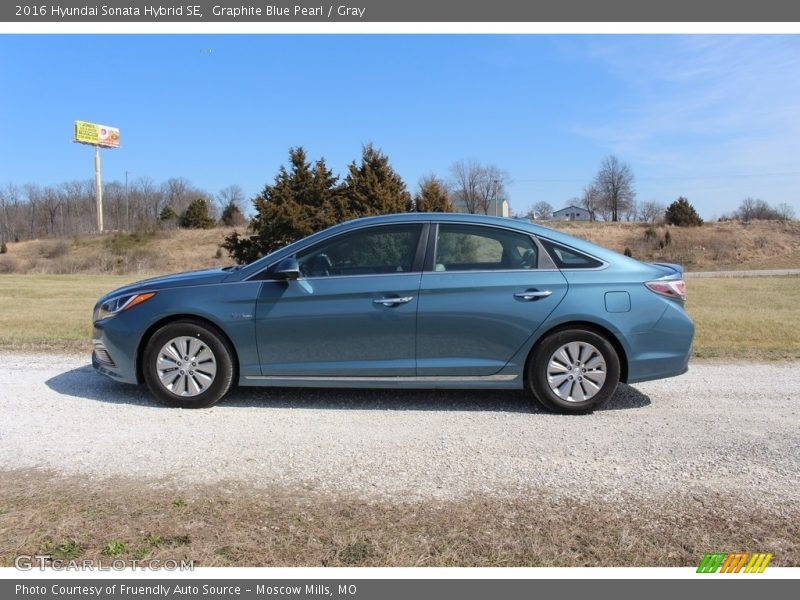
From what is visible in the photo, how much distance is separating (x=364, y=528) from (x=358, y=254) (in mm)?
2648

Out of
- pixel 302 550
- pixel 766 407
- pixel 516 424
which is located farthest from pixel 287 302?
pixel 766 407

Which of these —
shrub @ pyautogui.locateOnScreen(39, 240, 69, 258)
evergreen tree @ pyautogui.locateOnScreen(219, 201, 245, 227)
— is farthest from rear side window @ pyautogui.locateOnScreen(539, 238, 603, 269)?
evergreen tree @ pyautogui.locateOnScreen(219, 201, 245, 227)

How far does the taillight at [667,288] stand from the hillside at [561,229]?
41.3 m

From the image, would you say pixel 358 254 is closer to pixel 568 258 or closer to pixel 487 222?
pixel 487 222

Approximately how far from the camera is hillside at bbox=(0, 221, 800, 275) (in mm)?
44562

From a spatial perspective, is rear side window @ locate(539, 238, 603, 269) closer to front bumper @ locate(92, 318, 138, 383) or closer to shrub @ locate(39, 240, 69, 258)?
front bumper @ locate(92, 318, 138, 383)

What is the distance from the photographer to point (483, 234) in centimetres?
519

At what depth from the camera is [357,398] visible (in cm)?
538

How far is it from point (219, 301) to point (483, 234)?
232 cm

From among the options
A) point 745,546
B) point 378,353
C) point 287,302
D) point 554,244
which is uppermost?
point 554,244

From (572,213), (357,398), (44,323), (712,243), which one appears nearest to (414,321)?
(357,398)

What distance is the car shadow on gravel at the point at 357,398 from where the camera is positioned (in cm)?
515

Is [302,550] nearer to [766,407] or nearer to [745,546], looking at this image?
[745,546]

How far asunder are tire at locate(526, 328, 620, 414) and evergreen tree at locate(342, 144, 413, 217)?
2629 centimetres
